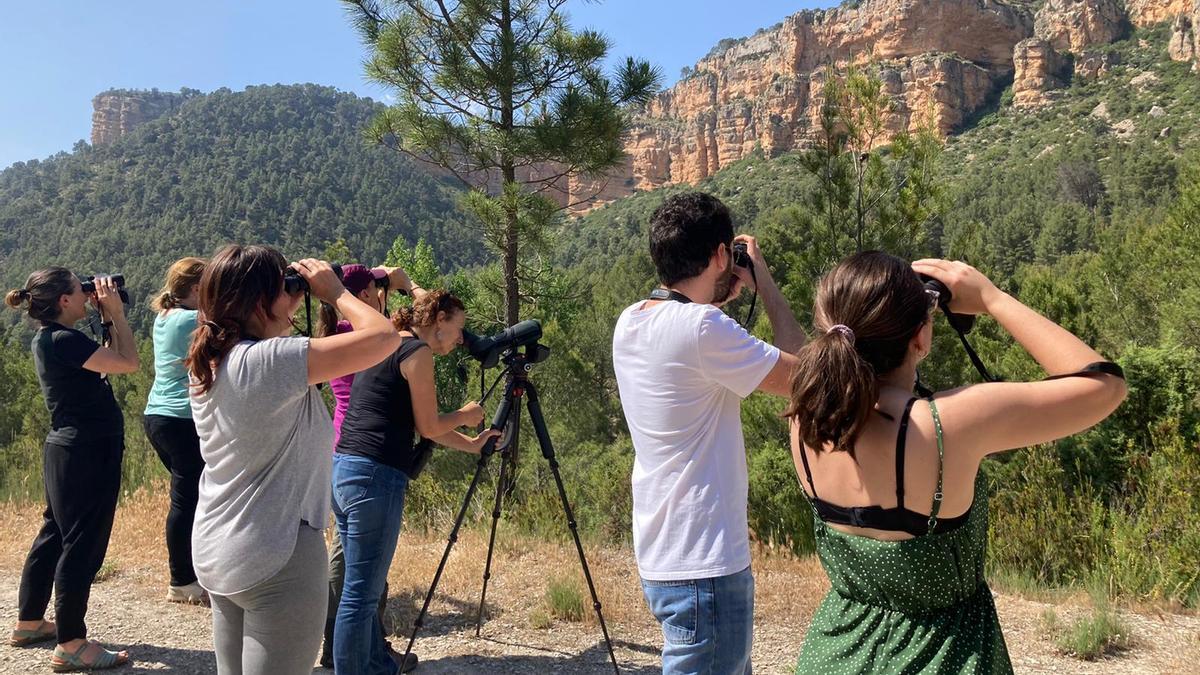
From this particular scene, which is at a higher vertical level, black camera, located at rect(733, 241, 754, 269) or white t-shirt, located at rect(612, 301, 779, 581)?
black camera, located at rect(733, 241, 754, 269)

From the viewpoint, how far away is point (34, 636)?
3584 millimetres

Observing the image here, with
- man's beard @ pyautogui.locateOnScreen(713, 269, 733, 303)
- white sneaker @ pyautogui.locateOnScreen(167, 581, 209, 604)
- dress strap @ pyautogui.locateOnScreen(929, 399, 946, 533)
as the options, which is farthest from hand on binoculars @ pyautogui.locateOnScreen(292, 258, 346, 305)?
white sneaker @ pyautogui.locateOnScreen(167, 581, 209, 604)

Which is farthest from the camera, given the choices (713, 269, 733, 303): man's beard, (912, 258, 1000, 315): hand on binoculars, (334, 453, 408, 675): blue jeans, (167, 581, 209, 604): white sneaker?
(167, 581, 209, 604): white sneaker

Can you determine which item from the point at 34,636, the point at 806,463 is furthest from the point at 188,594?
the point at 806,463

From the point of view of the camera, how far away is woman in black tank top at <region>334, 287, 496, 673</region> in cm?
267

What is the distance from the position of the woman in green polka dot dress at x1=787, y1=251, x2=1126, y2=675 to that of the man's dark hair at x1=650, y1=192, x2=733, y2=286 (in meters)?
0.48

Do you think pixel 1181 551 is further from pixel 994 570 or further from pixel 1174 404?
pixel 1174 404

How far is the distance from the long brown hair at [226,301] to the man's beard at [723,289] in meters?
1.14

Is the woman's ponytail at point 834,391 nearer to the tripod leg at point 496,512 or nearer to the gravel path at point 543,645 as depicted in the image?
the tripod leg at point 496,512

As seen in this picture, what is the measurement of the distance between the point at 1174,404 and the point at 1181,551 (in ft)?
8.33

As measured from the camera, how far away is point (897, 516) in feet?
4.29

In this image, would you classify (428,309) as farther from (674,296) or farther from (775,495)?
(775,495)

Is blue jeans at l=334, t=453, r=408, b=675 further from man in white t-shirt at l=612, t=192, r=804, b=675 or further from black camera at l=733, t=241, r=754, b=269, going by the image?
black camera at l=733, t=241, r=754, b=269

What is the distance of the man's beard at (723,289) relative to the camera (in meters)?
1.99
